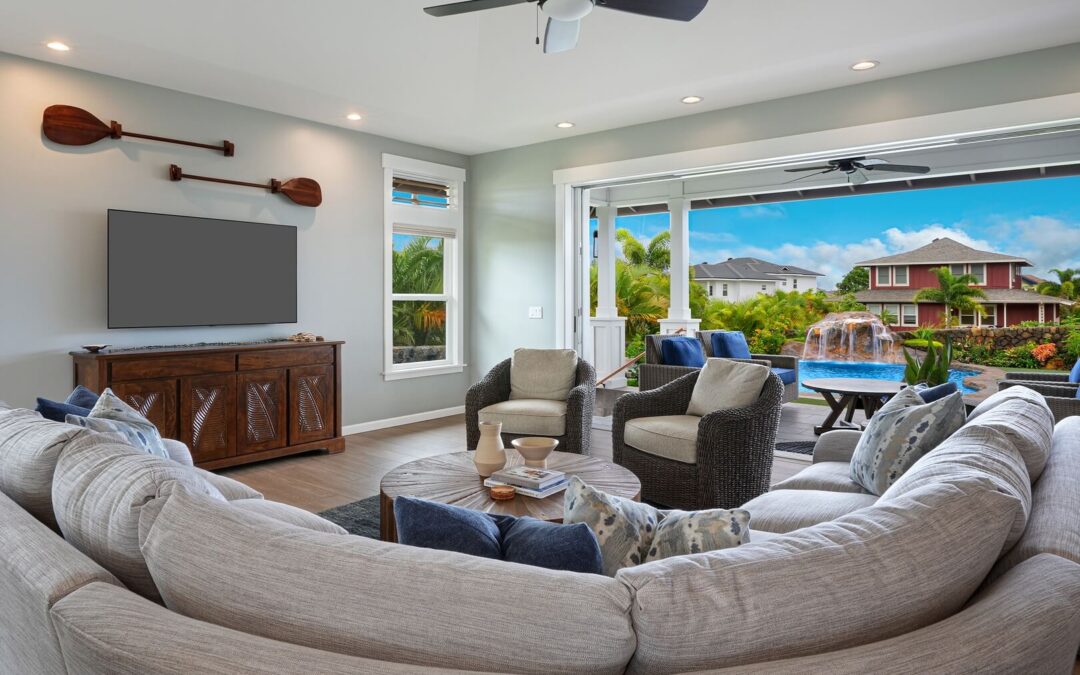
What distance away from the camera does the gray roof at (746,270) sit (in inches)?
407

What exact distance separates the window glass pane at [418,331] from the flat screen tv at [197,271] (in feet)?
4.00

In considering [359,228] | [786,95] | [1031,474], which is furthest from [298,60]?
[1031,474]

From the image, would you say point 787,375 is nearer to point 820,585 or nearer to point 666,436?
point 666,436

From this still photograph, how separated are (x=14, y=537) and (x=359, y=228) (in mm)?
4776

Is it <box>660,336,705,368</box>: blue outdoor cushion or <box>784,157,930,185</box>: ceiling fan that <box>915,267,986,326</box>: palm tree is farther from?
<box>660,336,705,368</box>: blue outdoor cushion

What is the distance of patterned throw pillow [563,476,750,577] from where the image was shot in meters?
1.21

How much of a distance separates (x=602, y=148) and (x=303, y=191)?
2.49 metres

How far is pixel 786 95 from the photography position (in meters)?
4.73

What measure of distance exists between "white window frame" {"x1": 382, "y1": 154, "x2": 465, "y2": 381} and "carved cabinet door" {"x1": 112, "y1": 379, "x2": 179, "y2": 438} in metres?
2.06

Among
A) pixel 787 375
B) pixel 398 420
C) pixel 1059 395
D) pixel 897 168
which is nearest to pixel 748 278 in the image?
pixel 787 375

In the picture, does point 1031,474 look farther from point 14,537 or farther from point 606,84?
point 606,84

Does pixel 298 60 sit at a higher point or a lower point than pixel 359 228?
higher

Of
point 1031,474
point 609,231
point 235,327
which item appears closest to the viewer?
point 1031,474

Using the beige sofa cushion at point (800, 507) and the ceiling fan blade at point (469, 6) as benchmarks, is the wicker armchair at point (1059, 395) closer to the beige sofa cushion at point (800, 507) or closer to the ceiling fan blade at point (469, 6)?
the beige sofa cushion at point (800, 507)
